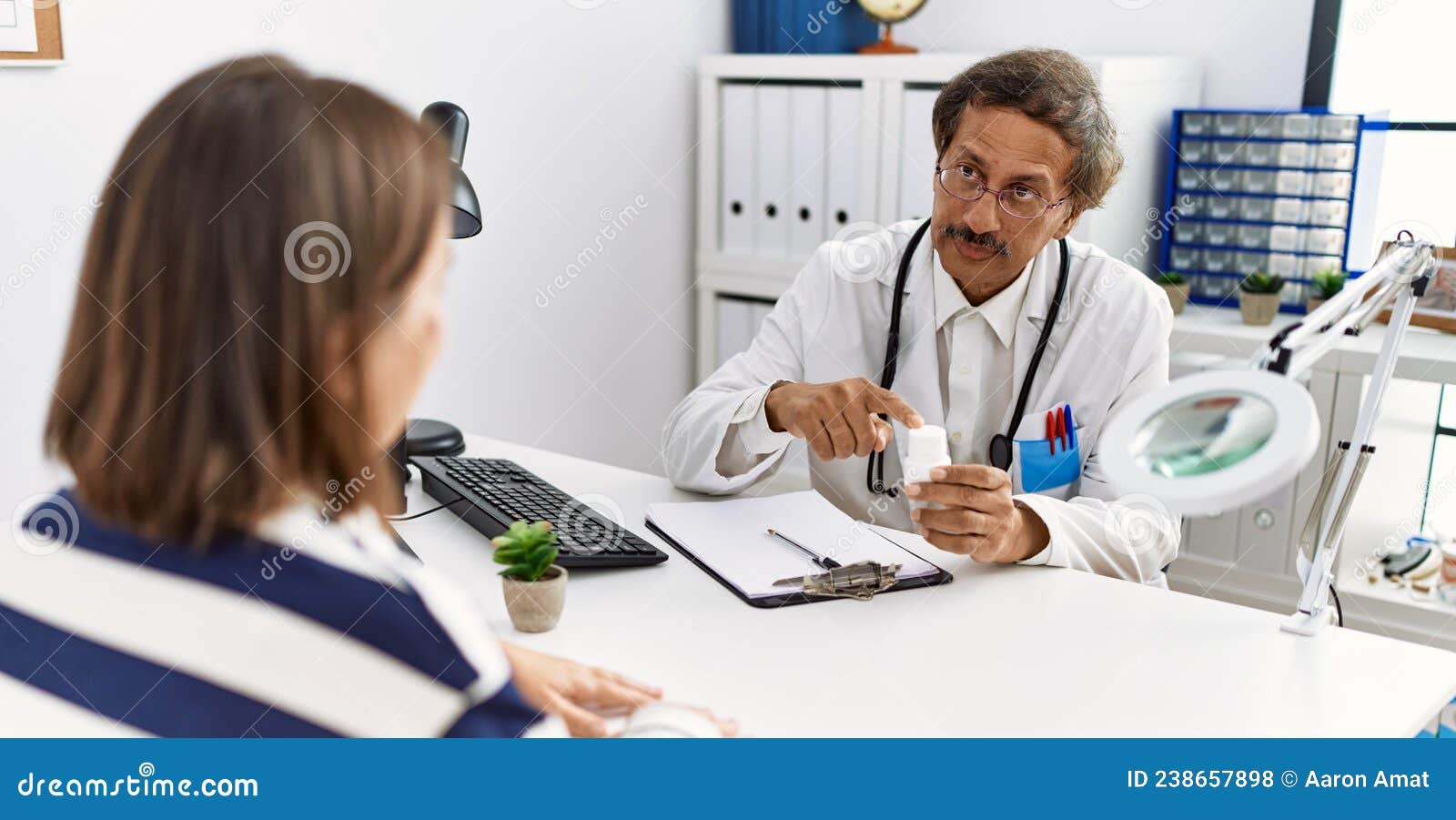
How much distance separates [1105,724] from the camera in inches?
39.3

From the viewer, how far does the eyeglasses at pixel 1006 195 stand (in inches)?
64.7

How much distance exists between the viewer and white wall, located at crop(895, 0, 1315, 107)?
8.93 ft

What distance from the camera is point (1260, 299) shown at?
2580 mm

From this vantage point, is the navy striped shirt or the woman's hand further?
the woman's hand

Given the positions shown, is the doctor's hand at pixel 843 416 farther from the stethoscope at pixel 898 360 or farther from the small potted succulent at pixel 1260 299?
the small potted succulent at pixel 1260 299

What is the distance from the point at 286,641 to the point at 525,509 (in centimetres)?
69

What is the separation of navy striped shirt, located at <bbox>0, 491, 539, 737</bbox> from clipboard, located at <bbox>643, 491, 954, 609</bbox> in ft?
1.66

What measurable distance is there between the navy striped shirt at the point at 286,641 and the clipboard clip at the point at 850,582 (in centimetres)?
52

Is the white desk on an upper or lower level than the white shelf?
lower

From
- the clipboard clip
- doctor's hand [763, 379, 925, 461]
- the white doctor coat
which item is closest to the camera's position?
the clipboard clip

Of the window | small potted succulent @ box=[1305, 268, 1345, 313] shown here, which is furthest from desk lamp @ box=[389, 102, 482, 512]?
the window

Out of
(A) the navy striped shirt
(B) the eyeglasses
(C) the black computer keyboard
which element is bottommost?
(C) the black computer keyboard

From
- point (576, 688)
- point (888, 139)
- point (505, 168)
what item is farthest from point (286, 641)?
point (888, 139)

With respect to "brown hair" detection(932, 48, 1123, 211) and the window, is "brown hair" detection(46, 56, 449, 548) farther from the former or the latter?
the window
